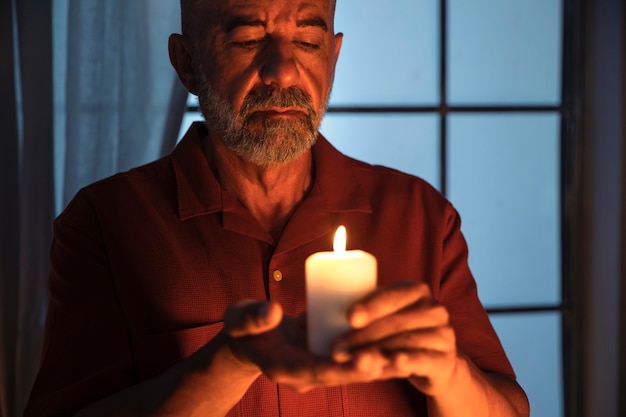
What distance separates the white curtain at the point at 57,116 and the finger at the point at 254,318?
50.5 inches

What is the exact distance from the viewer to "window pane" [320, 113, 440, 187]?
8.01 ft

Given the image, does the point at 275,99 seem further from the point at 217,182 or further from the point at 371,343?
the point at 371,343

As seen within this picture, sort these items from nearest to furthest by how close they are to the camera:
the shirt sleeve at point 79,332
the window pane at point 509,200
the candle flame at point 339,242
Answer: the candle flame at point 339,242 < the shirt sleeve at point 79,332 < the window pane at point 509,200

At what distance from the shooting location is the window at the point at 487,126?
2.43m

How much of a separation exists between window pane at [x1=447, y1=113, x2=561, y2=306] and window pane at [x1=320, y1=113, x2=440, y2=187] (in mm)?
130

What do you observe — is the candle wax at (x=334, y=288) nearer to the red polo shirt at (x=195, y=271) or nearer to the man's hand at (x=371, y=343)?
the man's hand at (x=371, y=343)

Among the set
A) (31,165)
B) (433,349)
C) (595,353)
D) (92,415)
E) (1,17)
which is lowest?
(595,353)

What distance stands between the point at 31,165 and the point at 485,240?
1530 mm

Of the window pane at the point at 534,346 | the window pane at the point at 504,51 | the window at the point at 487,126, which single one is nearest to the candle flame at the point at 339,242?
the window at the point at 487,126

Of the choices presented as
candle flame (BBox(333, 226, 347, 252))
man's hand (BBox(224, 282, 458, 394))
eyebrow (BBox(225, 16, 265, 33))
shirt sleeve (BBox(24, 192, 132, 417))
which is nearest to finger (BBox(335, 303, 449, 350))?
man's hand (BBox(224, 282, 458, 394))

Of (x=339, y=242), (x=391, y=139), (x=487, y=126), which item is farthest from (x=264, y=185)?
(x=487, y=126)

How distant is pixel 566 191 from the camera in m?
2.57

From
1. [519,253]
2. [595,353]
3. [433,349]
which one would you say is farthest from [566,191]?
[433,349]

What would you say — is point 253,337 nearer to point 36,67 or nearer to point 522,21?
point 36,67
